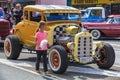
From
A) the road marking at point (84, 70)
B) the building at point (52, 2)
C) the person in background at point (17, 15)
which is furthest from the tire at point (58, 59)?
the building at point (52, 2)

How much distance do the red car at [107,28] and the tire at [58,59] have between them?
36.5 feet

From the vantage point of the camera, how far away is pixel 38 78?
895 centimetres

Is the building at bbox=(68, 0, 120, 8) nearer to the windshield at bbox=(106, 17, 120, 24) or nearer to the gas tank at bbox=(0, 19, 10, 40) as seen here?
the windshield at bbox=(106, 17, 120, 24)

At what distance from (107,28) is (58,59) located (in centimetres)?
1144

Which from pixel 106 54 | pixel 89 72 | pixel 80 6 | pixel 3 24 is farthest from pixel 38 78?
pixel 80 6

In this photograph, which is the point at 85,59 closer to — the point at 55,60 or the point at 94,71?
the point at 94,71

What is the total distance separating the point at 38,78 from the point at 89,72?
1551 mm

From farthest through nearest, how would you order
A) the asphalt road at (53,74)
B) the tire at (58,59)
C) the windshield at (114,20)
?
the windshield at (114,20) < the tire at (58,59) < the asphalt road at (53,74)

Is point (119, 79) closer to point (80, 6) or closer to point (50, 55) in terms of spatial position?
point (50, 55)

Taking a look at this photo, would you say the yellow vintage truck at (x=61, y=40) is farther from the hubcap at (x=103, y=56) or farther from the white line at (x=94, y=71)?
the white line at (x=94, y=71)

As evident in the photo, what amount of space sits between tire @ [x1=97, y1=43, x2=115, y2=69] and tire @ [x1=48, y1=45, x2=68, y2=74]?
1.26m

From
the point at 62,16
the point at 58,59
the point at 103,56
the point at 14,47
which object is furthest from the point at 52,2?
the point at 58,59

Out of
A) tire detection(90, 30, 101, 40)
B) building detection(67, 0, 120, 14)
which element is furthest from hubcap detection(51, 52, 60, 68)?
building detection(67, 0, 120, 14)

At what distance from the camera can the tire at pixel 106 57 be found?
393 inches
